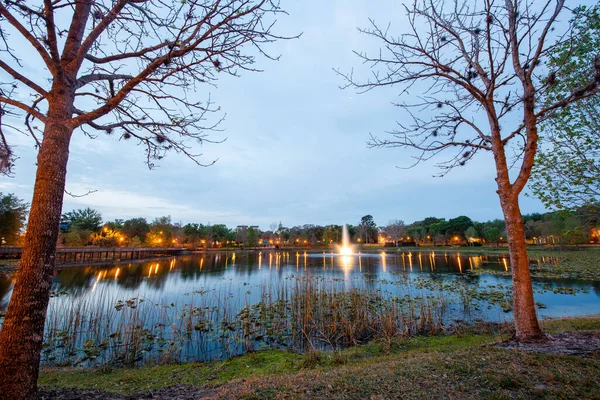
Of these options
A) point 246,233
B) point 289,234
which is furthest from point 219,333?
point 289,234

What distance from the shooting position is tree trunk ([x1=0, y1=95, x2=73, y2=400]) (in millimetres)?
2564

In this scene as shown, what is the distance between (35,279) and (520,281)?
300 inches

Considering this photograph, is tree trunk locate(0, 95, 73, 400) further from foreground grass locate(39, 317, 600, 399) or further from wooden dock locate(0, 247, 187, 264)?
wooden dock locate(0, 247, 187, 264)

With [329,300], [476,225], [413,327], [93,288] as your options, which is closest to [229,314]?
[329,300]

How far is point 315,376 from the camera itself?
4055mm

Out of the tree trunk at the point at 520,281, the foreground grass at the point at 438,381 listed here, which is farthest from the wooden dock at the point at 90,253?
the tree trunk at the point at 520,281

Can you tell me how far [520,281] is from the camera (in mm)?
5492

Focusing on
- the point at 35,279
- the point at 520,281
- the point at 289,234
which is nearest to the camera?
the point at 35,279

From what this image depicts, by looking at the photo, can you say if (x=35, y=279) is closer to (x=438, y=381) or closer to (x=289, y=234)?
(x=438, y=381)

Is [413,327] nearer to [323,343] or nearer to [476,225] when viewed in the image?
[323,343]

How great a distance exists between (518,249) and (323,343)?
5654 mm

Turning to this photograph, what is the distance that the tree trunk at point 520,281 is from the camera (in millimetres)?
5281

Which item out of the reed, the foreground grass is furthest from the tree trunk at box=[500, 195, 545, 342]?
the reed

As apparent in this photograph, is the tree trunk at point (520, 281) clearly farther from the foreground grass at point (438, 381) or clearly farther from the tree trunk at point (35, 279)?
the tree trunk at point (35, 279)
